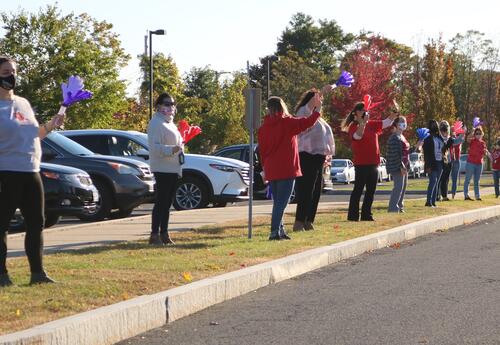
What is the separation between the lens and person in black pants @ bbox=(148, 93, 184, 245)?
477 inches

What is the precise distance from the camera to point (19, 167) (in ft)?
26.9

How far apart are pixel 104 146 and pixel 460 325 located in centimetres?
1357

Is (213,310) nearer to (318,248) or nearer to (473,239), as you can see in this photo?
(318,248)

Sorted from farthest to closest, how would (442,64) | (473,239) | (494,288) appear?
(442,64), (473,239), (494,288)

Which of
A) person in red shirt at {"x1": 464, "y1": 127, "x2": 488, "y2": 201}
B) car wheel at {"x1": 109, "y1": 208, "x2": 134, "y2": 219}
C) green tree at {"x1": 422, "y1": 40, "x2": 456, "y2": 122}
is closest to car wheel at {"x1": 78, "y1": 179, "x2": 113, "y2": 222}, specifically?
car wheel at {"x1": 109, "y1": 208, "x2": 134, "y2": 219}

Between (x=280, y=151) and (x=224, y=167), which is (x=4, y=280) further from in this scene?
(x=224, y=167)

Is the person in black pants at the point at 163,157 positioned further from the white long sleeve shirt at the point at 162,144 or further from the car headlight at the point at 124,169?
the car headlight at the point at 124,169

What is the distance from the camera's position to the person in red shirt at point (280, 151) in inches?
507

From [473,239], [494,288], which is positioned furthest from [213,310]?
[473,239]

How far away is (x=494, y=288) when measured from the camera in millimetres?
9547

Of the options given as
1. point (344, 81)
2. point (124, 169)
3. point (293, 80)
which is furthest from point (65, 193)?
point (293, 80)

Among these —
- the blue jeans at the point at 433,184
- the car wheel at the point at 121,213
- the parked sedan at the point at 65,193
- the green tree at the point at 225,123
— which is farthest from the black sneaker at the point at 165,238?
the green tree at the point at 225,123

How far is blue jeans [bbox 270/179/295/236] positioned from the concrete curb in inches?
32.3

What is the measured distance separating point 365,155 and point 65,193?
4.77m
